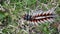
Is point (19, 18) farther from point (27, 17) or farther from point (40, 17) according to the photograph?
point (40, 17)

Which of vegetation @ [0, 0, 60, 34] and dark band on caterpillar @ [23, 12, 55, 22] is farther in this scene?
dark band on caterpillar @ [23, 12, 55, 22]

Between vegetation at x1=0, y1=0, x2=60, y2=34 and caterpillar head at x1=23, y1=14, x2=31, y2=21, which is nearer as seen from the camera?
vegetation at x1=0, y1=0, x2=60, y2=34

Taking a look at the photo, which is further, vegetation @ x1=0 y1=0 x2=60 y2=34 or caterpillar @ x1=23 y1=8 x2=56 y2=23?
caterpillar @ x1=23 y1=8 x2=56 y2=23

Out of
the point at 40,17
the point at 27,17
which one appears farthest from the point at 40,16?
the point at 27,17

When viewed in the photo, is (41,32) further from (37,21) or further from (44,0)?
(44,0)

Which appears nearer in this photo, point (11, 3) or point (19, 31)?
point (19, 31)

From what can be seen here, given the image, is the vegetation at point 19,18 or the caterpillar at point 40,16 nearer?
the vegetation at point 19,18

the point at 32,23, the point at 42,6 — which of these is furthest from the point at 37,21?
the point at 42,6

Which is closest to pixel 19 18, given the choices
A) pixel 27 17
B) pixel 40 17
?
pixel 27 17
